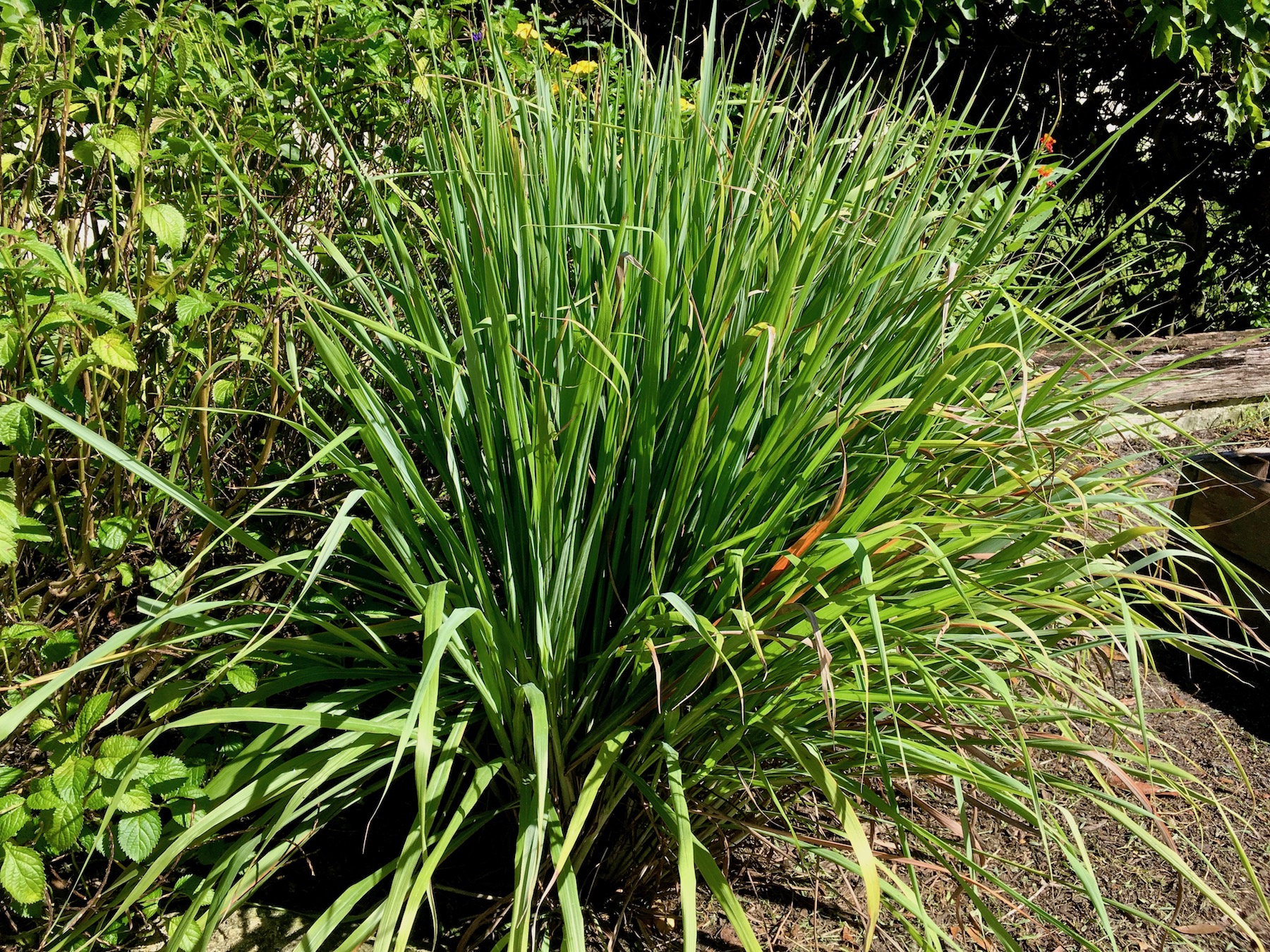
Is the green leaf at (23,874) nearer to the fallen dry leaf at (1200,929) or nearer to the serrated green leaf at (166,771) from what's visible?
the serrated green leaf at (166,771)

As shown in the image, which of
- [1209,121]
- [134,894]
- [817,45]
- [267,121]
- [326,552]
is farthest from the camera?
[1209,121]

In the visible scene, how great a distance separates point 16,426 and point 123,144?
16.1 inches

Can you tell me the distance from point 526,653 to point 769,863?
29.1 inches

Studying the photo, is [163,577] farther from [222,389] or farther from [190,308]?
[190,308]

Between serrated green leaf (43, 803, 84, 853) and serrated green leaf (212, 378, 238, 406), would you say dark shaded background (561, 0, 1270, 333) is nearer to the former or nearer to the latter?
serrated green leaf (212, 378, 238, 406)

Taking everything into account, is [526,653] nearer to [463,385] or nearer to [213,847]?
[463,385]

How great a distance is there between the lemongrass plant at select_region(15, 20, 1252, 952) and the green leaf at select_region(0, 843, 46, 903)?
0.30 feet

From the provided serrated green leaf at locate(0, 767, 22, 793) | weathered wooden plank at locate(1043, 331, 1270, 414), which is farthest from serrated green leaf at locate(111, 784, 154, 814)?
weathered wooden plank at locate(1043, 331, 1270, 414)

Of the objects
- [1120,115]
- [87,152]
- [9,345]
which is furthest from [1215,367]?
[9,345]

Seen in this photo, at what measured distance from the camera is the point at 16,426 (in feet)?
4.12

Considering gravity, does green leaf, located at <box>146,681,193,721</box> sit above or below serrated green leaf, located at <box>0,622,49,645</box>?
below

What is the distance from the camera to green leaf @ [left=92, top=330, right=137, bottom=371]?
1246 millimetres

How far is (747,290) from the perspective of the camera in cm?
164

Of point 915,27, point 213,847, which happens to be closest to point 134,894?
point 213,847
